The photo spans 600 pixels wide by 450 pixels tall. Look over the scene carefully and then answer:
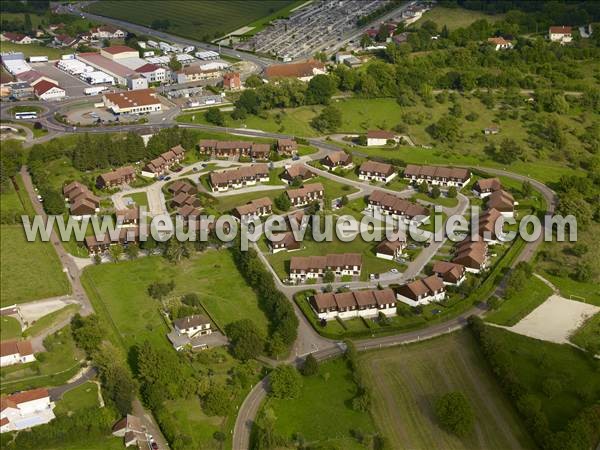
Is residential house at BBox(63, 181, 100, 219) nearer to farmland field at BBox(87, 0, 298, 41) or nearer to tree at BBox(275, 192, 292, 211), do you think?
tree at BBox(275, 192, 292, 211)

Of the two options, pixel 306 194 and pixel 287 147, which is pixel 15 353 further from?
pixel 287 147

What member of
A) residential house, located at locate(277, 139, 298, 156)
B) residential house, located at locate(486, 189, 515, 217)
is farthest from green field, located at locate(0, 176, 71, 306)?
residential house, located at locate(486, 189, 515, 217)

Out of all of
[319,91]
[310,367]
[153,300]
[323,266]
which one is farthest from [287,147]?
[310,367]

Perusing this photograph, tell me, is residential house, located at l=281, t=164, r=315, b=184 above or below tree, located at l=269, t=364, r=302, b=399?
below

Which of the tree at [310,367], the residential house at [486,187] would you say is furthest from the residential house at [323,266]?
the residential house at [486,187]

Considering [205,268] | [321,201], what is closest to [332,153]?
[321,201]

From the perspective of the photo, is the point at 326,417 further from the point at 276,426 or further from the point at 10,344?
the point at 10,344

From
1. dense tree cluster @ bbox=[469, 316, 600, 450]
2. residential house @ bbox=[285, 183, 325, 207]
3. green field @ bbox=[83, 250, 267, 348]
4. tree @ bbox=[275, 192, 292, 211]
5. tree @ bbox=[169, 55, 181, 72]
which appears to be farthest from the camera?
tree @ bbox=[169, 55, 181, 72]
